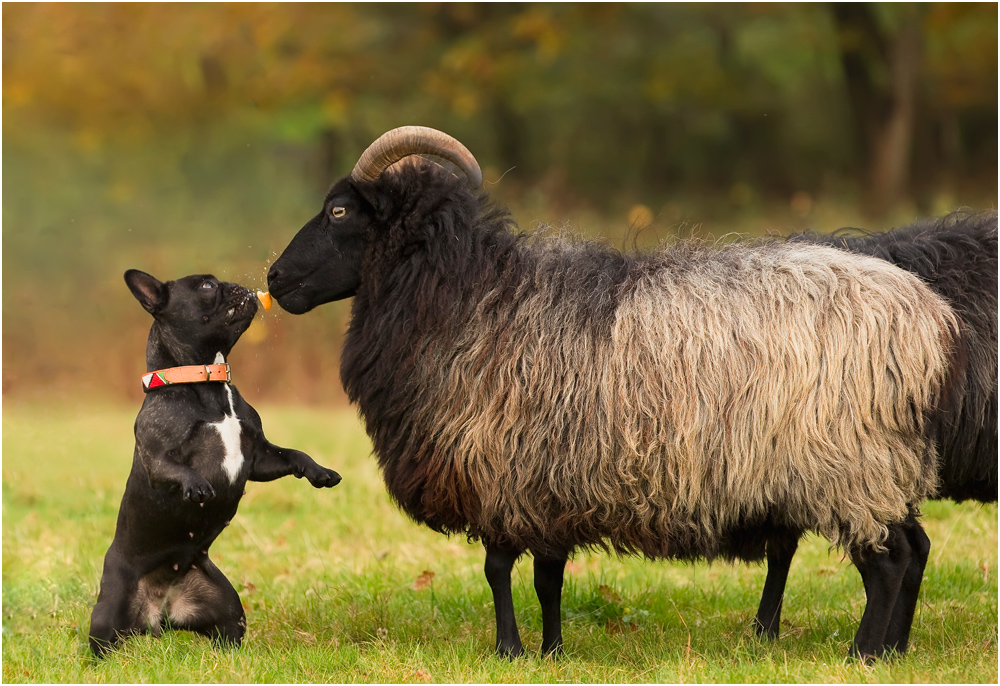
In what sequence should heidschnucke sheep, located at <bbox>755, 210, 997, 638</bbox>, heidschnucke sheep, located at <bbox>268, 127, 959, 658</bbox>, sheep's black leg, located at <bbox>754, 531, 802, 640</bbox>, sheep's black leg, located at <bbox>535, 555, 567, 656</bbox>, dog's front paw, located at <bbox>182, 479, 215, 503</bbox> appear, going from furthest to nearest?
sheep's black leg, located at <bbox>754, 531, 802, 640</bbox> < sheep's black leg, located at <bbox>535, 555, 567, 656</bbox> < heidschnucke sheep, located at <bbox>755, 210, 997, 638</bbox> < heidschnucke sheep, located at <bbox>268, 127, 959, 658</bbox> < dog's front paw, located at <bbox>182, 479, 215, 503</bbox>

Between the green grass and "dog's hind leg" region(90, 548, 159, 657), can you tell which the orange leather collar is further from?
the green grass

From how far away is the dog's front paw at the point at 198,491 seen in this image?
432cm


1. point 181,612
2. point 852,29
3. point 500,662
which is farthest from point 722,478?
point 852,29

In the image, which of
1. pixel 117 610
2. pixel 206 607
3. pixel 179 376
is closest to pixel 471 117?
pixel 179 376

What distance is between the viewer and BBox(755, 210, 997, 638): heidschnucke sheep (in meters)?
4.54

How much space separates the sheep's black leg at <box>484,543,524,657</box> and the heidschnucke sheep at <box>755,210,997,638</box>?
123 cm

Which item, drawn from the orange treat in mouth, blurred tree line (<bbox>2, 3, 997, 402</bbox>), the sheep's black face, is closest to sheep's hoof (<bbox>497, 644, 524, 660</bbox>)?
the sheep's black face

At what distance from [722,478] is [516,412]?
3.08 ft

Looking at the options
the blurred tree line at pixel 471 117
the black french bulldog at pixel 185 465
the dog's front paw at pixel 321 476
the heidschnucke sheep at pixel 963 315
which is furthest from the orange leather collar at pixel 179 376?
the blurred tree line at pixel 471 117

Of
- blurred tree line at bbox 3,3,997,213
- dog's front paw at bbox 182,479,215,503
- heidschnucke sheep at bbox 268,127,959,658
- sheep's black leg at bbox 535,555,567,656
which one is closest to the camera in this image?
dog's front paw at bbox 182,479,215,503

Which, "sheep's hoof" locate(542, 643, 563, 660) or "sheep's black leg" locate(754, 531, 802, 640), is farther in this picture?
"sheep's black leg" locate(754, 531, 802, 640)

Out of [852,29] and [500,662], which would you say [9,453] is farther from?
[852,29]

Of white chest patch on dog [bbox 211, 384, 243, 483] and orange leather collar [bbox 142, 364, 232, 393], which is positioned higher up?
orange leather collar [bbox 142, 364, 232, 393]

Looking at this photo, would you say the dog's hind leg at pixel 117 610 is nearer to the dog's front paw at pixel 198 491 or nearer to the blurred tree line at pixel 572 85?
the dog's front paw at pixel 198 491
